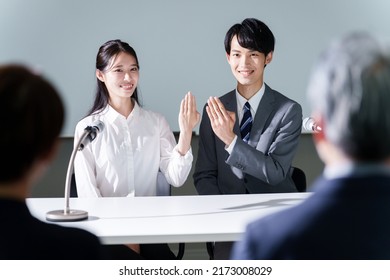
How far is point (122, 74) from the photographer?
2477 mm

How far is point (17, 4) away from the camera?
3.35 m

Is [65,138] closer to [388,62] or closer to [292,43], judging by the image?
[292,43]

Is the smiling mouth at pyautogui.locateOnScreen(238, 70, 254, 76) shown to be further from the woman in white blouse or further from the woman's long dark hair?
the woman's long dark hair

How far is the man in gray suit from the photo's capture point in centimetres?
249

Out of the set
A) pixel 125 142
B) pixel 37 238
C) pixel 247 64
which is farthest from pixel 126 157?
pixel 37 238

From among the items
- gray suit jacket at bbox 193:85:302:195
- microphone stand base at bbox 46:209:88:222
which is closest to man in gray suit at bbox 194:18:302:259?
gray suit jacket at bbox 193:85:302:195

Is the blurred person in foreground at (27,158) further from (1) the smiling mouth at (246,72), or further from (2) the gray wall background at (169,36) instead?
(2) the gray wall background at (169,36)

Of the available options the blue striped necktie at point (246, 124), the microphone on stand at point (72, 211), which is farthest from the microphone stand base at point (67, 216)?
the blue striped necktie at point (246, 124)

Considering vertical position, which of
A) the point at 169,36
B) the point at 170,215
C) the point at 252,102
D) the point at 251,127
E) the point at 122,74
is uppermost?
the point at 169,36

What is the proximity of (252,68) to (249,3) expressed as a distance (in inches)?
35.3

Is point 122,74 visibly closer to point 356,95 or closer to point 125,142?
point 125,142

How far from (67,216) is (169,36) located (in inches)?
66.1

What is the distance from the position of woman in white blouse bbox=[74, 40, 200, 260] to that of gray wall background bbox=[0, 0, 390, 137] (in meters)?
0.73

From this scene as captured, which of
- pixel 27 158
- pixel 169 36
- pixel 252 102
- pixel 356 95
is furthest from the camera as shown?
pixel 169 36
